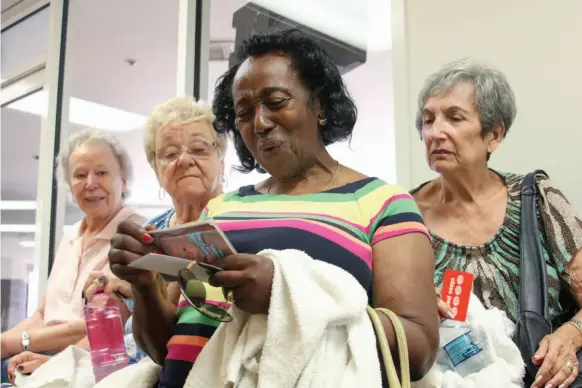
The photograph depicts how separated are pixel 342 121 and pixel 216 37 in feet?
6.68

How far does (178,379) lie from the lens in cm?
102

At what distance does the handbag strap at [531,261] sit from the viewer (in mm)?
1343

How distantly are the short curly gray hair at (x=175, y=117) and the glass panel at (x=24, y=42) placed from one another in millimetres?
2315

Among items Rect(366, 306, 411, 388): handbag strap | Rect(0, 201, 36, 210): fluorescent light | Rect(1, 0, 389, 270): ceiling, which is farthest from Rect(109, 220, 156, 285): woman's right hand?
Rect(0, 201, 36, 210): fluorescent light

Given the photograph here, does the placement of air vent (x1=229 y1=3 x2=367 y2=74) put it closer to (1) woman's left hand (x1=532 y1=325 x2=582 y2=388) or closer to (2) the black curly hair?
(2) the black curly hair

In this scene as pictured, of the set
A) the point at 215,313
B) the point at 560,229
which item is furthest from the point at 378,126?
the point at 215,313

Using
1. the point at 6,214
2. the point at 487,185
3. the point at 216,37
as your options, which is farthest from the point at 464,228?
the point at 6,214

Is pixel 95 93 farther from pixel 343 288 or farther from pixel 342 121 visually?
pixel 343 288

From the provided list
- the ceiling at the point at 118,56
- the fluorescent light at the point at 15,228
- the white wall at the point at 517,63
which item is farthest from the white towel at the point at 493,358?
the fluorescent light at the point at 15,228

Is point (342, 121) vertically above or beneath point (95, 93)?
beneath

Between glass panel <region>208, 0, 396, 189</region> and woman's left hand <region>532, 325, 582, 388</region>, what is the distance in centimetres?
82

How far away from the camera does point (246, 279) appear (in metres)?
0.82

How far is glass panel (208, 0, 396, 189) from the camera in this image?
2174 millimetres

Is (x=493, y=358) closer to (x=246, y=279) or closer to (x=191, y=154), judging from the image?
(x=246, y=279)
